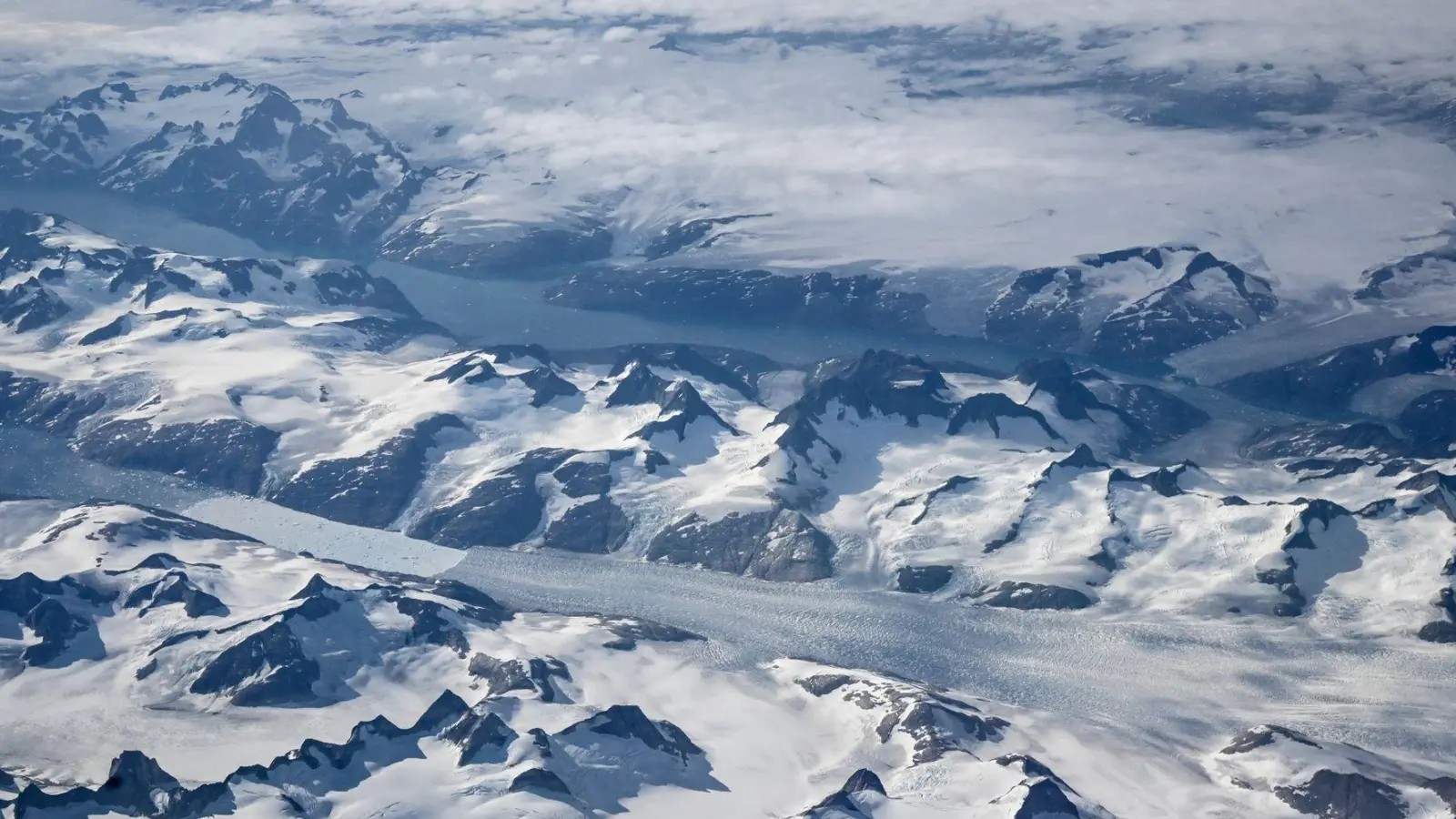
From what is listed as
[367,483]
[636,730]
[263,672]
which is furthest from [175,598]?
[367,483]

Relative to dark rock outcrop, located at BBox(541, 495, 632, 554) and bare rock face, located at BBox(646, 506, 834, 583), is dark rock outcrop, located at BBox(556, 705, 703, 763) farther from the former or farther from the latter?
dark rock outcrop, located at BBox(541, 495, 632, 554)

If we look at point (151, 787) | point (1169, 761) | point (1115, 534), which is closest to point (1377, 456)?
point (1115, 534)

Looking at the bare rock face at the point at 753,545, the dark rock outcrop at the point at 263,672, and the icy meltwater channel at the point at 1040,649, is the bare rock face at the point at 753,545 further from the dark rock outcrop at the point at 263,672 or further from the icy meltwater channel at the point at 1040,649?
the dark rock outcrop at the point at 263,672

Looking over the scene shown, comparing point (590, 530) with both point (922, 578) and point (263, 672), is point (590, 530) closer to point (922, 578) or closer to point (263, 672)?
point (922, 578)

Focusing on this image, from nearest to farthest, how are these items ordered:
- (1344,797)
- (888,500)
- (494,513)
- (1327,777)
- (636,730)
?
(1344,797), (1327,777), (636,730), (888,500), (494,513)

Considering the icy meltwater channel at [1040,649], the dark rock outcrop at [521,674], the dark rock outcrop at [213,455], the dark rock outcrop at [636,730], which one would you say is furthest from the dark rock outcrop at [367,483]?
the dark rock outcrop at [636,730]

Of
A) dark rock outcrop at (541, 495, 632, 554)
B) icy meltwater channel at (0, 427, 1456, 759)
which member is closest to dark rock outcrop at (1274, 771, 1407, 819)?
icy meltwater channel at (0, 427, 1456, 759)
